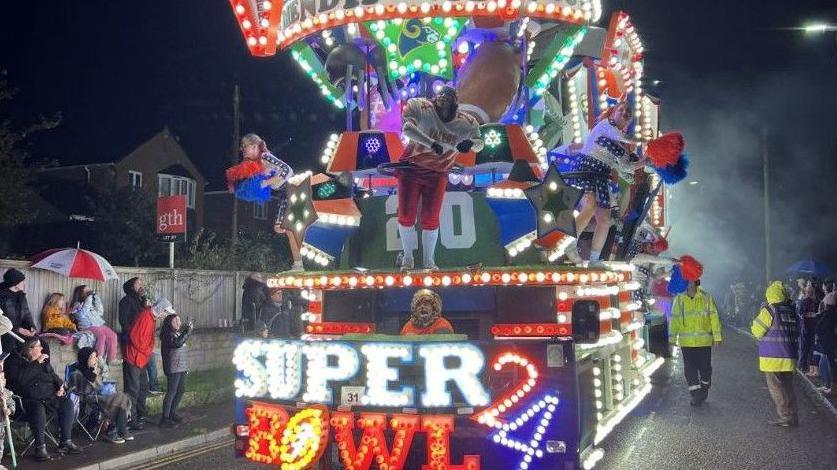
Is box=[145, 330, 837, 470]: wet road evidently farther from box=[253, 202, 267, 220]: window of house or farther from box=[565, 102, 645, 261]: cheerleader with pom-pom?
box=[253, 202, 267, 220]: window of house

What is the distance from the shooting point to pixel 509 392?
16.0ft

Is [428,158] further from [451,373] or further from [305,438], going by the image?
[305,438]

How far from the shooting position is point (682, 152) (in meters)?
7.85

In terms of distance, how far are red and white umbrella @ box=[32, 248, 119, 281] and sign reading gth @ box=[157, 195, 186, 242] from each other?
2300 mm

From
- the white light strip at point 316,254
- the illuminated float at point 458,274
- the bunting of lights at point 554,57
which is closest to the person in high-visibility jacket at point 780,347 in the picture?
the illuminated float at point 458,274

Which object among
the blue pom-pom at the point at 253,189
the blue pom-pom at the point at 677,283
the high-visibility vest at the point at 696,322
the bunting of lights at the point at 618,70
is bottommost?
the high-visibility vest at the point at 696,322

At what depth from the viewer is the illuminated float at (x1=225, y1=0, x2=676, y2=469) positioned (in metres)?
4.89

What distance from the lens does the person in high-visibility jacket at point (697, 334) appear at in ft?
36.8

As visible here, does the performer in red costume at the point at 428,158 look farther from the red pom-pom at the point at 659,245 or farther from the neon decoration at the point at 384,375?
the red pom-pom at the point at 659,245

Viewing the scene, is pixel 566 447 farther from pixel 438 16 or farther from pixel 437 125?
pixel 438 16

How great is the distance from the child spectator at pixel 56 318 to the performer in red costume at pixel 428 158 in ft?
21.3

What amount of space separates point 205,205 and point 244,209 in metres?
2.19

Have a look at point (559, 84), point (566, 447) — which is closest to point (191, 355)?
point (559, 84)

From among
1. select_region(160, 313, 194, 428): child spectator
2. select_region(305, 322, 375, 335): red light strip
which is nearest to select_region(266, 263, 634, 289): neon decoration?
select_region(305, 322, 375, 335): red light strip
